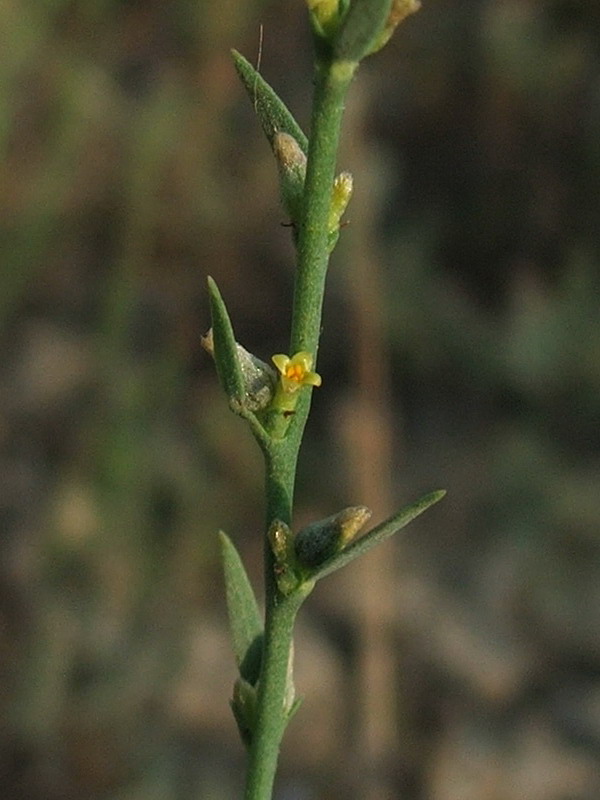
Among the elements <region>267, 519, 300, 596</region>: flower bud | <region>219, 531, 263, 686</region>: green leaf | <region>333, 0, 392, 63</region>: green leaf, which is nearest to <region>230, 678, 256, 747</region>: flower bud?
<region>219, 531, 263, 686</region>: green leaf

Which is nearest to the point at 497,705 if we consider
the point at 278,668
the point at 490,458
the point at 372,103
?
the point at 490,458

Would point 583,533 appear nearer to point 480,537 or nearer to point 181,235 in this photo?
point 480,537

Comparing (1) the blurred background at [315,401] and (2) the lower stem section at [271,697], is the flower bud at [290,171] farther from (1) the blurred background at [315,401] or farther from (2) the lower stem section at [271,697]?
(1) the blurred background at [315,401]

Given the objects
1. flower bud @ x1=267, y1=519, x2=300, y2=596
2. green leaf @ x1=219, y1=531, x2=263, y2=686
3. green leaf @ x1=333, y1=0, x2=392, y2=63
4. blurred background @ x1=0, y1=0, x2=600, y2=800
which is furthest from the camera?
blurred background @ x1=0, y1=0, x2=600, y2=800

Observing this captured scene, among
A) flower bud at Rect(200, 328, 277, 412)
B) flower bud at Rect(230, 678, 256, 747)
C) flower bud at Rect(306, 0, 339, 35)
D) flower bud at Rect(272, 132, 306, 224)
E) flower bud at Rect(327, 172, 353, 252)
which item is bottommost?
flower bud at Rect(230, 678, 256, 747)

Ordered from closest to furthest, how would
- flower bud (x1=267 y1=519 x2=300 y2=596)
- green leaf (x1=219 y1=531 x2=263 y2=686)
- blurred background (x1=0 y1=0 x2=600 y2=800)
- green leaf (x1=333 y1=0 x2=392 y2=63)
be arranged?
green leaf (x1=333 y1=0 x2=392 y2=63) < flower bud (x1=267 y1=519 x2=300 y2=596) < green leaf (x1=219 y1=531 x2=263 y2=686) < blurred background (x1=0 y1=0 x2=600 y2=800)

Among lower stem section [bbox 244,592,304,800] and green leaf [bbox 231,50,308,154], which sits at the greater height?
green leaf [bbox 231,50,308,154]

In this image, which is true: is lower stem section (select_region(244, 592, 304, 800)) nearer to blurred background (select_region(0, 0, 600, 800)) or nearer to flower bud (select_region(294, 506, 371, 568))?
flower bud (select_region(294, 506, 371, 568))
